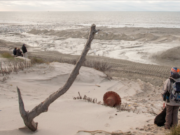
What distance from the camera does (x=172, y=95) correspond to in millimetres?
3752

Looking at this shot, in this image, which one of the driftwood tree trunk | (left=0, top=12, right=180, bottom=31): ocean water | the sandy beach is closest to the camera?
the driftwood tree trunk

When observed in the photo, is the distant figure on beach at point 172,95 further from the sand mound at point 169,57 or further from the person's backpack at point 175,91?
the sand mound at point 169,57

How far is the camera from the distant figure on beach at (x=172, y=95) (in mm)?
3701

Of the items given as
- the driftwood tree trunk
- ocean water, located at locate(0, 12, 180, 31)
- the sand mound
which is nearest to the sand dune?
the driftwood tree trunk

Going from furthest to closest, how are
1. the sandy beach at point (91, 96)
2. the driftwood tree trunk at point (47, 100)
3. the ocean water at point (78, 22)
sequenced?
1. the ocean water at point (78, 22)
2. the sandy beach at point (91, 96)
3. the driftwood tree trunk at point (47, 100)

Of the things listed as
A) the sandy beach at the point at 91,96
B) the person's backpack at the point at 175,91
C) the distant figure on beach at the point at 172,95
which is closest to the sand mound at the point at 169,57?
the sandy beach at the point at 91,96

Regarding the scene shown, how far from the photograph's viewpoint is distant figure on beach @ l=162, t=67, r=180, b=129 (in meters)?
3.70

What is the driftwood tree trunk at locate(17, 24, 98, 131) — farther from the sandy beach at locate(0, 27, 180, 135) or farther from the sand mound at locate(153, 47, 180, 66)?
the sand mound at locate(153, 47, 180, 66)

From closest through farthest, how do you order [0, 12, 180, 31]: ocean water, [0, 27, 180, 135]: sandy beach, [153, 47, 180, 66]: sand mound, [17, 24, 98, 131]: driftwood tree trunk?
[17, 24, 98, 131]: driftwood tree trunk < [0, 27, 180, 135]: sandy beach < [153, 47, 180, 66]: sand mound < [0, 12, 180, 31]: ocean water

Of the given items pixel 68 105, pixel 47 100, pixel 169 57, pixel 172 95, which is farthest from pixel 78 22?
pixel 47 100

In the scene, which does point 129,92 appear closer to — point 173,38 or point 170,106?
point 170,106

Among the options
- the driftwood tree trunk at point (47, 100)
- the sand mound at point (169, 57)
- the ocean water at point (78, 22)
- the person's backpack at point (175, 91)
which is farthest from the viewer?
the ocean water at point (78, 22)

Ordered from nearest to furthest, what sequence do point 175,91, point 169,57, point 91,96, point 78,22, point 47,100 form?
point 47,100 → point 175,91 → point 91,96 → point 169,57 → point 78,22

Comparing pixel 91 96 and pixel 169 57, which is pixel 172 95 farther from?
pixel 169 57
